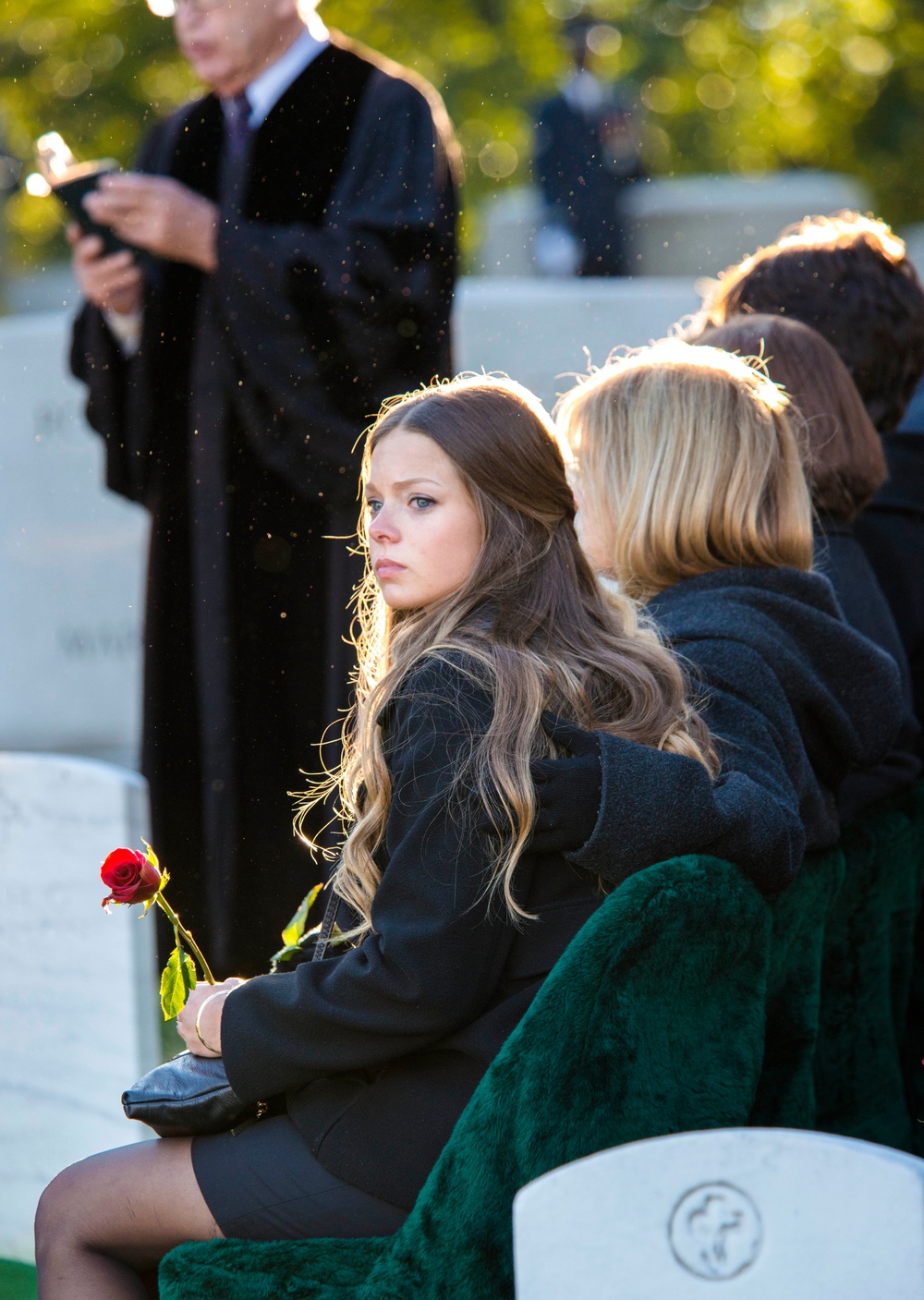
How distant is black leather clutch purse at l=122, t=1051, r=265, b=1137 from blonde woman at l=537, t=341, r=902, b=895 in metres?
0.70

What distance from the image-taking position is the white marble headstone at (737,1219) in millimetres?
1066

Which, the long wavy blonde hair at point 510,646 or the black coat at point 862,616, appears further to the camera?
the black coat at point 862,616

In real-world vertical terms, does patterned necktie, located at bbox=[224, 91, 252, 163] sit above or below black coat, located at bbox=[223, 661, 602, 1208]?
above

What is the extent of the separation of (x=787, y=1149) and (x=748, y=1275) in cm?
9

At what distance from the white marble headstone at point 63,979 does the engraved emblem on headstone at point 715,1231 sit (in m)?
1.47

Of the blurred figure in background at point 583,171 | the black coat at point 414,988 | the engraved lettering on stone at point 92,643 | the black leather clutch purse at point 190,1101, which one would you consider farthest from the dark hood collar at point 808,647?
the blurred figure in background at point 583,171

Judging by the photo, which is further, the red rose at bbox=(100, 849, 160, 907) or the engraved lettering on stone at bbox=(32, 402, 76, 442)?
the engraved lettering on stone at bbox=(32, 402, 76, 442)

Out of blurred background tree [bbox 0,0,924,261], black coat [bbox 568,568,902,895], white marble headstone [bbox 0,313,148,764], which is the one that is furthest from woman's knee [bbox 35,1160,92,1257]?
blurred background tree [bbox 0,0,924,261]

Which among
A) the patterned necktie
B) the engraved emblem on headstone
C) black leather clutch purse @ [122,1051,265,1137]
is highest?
the patterned necktie

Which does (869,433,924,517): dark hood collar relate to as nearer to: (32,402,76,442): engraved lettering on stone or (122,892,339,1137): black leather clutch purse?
(122,892,339,1137): black leather clutch purse

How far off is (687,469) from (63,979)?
1.37 metres

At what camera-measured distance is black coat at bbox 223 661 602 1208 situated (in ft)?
4.69

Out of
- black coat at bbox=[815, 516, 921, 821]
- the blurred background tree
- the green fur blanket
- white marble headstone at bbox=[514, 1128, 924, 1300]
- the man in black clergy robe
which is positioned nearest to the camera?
white marble headstone at bbox=[514, 1128, 924, 1300]

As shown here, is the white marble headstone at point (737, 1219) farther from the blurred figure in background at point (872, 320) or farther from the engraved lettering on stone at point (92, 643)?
the engraved lettering on stone at point (92, 643)
